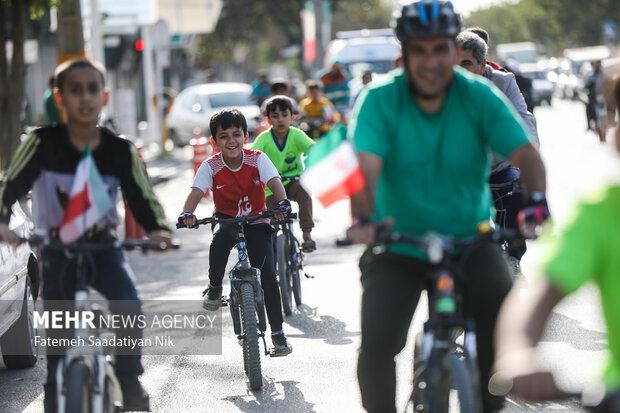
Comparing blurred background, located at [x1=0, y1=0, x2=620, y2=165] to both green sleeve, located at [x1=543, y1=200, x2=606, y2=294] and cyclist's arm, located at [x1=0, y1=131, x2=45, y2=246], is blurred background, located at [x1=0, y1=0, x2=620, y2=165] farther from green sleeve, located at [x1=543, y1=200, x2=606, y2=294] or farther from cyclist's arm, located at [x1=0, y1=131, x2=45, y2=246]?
cyclist's arm, located at [x1=0, y1=131, x2=45, y2=246]

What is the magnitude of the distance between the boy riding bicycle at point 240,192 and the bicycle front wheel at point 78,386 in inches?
120

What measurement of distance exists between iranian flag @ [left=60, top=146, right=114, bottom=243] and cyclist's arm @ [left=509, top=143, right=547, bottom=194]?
5.53 feet

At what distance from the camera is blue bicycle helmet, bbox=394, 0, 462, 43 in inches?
166

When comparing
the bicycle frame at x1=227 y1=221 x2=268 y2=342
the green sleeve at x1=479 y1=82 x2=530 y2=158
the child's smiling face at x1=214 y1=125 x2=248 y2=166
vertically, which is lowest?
the bicycle frame at x1=227 y1=221 x2=268 y2=342

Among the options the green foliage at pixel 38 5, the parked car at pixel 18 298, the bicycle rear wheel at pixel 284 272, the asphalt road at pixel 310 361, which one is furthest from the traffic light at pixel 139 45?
the parked car at pixel 18 298

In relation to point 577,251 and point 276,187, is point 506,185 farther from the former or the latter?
point 577,251

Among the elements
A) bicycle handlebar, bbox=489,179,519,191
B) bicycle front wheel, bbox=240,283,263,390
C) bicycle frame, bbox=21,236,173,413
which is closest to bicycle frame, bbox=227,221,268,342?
bicycle front wheel, bbox=240,283,263,390

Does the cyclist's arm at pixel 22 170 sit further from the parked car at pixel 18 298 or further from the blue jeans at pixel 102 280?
the parked car at pixel 18 298

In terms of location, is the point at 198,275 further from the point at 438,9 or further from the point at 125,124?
the point at 125,124

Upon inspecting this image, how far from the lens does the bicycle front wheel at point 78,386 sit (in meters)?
4.38

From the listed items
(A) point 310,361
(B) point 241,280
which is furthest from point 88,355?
(A) point 310,361

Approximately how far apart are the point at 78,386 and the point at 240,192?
326 centimetres

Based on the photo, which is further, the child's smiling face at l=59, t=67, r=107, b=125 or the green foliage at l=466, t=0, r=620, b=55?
the green foliage at l=466, t=0, r=620, b=55

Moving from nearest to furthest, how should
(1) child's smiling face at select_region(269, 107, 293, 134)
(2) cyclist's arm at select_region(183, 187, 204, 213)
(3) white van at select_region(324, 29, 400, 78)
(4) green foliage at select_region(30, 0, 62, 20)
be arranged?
(2) cyclist's arm at select_region(183, 187, 204, 213) < (1) child's smiling face at select_region(269, 107, 293, 134) < (4) green foliage at select_region(30, 0, 62, 20) < (3) white van at select_region(324, 29, 400, 78)
